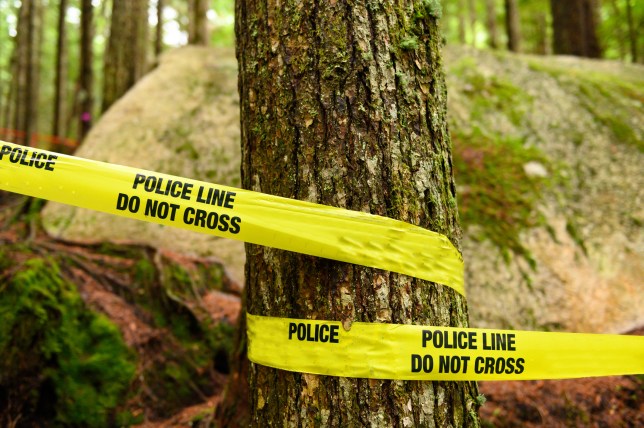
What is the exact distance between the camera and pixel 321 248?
168cm

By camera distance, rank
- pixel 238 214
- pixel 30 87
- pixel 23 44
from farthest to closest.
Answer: pixel 23 44
pixel 30 87
pixel 238 214

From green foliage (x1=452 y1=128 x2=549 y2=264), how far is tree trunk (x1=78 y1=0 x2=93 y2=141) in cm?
936

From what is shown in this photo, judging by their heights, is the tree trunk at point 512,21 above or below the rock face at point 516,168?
above

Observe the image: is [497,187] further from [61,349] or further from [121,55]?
[121,55]

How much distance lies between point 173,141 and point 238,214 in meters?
4.58

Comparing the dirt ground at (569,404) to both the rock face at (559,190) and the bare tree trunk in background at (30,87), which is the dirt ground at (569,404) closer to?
the rock face at (559,190)

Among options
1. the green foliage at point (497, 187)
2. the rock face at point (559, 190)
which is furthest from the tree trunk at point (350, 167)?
the green foliage at point (497, 187)

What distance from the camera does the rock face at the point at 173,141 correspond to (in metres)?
5.10

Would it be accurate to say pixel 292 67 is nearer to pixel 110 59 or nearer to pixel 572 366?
pixel 572 366

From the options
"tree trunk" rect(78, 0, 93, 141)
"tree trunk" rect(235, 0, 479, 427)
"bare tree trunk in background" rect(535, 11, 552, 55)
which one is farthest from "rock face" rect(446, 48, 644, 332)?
"bare tree trunk in background" rect(535, 11, 552, 55)

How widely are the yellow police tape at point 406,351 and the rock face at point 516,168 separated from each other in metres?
2.35

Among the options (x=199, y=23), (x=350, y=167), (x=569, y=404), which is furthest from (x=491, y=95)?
(x=199, y=23)

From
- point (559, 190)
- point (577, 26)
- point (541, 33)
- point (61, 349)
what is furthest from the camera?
point (541, 33)

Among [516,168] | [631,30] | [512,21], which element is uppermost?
[512,21]
